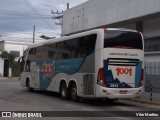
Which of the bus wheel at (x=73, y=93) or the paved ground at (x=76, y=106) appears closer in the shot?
the paved ground at (x=76, y=106)

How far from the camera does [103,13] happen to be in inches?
1178

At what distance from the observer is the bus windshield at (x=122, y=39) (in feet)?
56.6

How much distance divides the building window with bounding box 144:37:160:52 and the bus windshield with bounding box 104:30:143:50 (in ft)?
24.9

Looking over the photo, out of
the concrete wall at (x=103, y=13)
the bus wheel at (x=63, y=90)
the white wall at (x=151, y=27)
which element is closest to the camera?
the bus wheel at (x=63, y=90)

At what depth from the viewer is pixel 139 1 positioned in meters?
25.2

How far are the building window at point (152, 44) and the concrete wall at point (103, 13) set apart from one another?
1991mm

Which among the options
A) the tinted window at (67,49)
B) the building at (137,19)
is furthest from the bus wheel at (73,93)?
the building at (137,19)

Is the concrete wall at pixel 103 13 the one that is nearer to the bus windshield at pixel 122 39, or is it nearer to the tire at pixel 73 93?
the bus windshield at pixel 122 39

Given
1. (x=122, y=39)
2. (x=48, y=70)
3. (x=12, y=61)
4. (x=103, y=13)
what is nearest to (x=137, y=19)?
(x=103, y=13)

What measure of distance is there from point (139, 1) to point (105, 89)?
10.1 m

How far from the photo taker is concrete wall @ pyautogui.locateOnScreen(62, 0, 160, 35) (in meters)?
24.6

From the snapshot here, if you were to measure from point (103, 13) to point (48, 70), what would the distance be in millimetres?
8750

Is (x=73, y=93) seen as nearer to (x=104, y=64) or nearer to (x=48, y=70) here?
(x=104, y=64)

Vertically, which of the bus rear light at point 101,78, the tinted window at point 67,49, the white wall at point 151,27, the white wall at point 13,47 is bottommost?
the bus rear light at point 101,78
